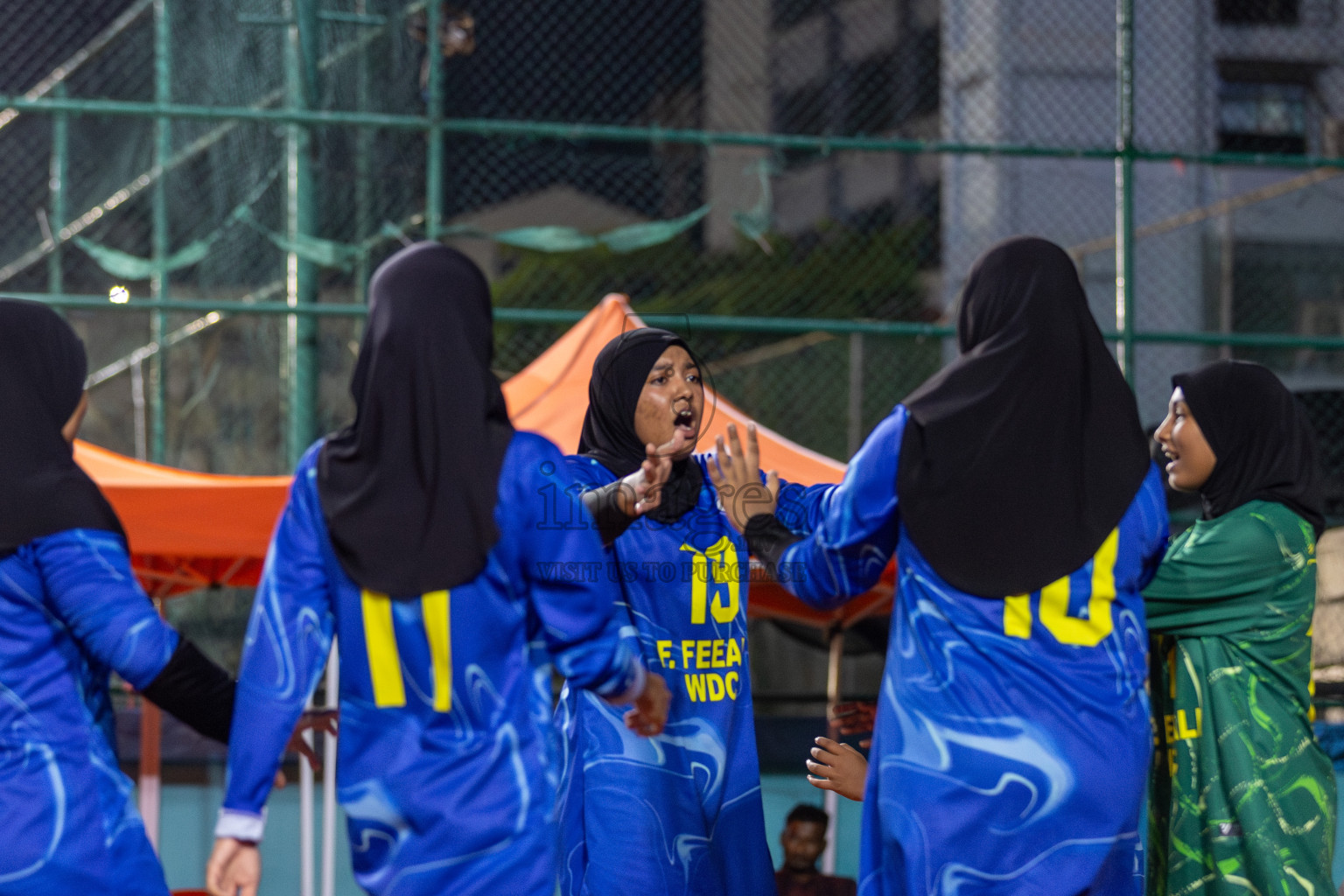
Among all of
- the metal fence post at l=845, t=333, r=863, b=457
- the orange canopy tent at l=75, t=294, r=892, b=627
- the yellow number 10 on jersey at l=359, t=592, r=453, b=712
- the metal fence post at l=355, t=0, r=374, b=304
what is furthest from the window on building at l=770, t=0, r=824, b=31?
the yellow number 10 on jersey at l=359, t=592, r=453, b=712

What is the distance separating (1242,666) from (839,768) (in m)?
1.14

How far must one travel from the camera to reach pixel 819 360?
28.9 ft

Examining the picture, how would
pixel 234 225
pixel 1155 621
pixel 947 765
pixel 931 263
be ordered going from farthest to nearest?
pixel 931 263 → pixel 234 225 → pixel 1155 621 → pixel 947 765

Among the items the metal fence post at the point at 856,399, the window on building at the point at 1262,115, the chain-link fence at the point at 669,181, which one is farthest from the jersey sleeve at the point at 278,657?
the window on building at the point at 1262,115

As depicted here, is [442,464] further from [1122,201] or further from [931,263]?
[931,263]

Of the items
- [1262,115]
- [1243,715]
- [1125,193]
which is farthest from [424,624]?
[1262,115]

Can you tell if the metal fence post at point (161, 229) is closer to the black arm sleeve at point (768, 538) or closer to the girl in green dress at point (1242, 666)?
the black arm sleeve at point (768, 538)

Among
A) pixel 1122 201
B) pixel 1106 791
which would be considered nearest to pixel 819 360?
pixel 1122 201

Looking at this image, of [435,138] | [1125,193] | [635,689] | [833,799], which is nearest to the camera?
[635,689]

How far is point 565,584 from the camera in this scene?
2.39 m

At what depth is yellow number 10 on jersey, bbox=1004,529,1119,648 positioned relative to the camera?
2697 mm

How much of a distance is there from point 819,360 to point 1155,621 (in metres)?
5.41

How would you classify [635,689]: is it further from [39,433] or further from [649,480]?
[39,433]

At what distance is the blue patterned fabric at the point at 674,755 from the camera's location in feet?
10.8
